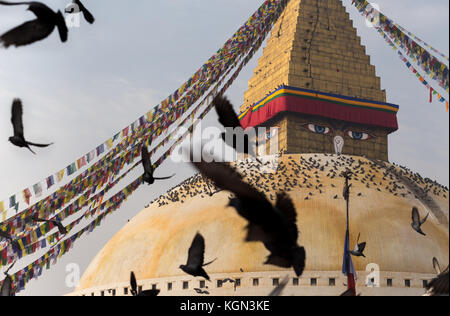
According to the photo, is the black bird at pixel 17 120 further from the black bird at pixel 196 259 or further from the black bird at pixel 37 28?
the black bird at pixel 196 259

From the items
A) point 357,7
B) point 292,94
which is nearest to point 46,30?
point 357,7

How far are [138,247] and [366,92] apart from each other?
10766 millimetres

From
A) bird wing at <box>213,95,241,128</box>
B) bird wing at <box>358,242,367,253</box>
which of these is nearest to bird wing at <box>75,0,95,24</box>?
bird wing at <box>213,95,241,128</box>

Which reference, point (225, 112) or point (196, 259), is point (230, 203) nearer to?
point (225, 112)

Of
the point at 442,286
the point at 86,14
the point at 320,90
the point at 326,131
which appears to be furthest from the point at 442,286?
the point at 320,90

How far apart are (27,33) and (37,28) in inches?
6.0

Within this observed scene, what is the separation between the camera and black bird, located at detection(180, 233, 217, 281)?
992 centimetres

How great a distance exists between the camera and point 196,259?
10523 millimetres

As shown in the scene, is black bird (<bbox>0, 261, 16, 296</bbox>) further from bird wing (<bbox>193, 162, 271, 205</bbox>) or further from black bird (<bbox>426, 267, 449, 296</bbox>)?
black bird (<bbox>426, 267, 449, 296</bbox>)

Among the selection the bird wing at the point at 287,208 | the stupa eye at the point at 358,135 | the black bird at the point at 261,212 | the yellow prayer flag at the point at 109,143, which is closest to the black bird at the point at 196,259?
the black bird at the point at 261,212

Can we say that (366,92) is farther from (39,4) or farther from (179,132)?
(39,4)

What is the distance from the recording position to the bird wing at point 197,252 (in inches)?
396

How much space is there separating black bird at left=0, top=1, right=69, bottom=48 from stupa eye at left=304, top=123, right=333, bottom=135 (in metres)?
17.7

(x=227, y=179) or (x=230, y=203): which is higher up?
(x=227, y=179)
